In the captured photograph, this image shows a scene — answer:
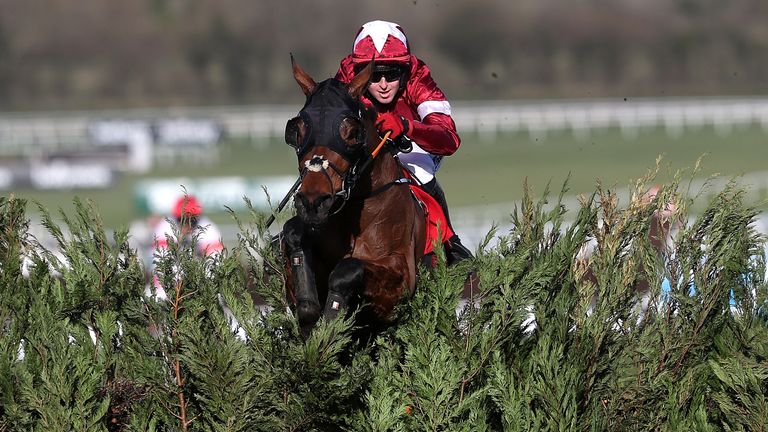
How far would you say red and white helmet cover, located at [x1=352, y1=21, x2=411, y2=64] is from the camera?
4430 mm

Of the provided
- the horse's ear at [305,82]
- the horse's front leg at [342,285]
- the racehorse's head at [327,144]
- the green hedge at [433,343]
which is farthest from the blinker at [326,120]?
the green hedge at [433,343]

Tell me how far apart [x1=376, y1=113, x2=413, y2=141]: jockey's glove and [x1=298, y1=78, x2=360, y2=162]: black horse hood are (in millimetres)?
269

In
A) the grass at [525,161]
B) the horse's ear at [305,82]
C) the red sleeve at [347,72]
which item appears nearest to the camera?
the horse's ear at [305,82]

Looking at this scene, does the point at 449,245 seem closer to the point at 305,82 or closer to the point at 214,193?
the point at 305,82

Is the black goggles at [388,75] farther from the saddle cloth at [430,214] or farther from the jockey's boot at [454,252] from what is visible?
the jockey's boot at [454,252]

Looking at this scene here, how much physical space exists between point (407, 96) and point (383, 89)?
0.20m

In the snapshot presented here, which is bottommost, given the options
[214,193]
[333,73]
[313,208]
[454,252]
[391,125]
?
[313,208]

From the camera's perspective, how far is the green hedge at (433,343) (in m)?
3.52

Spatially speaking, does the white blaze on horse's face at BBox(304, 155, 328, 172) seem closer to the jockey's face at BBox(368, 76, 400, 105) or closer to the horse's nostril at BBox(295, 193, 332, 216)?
the horse's nostril at BBox(295, 193, 332, 216)

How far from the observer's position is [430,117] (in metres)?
4.51

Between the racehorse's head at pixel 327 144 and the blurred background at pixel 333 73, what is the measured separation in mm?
13498

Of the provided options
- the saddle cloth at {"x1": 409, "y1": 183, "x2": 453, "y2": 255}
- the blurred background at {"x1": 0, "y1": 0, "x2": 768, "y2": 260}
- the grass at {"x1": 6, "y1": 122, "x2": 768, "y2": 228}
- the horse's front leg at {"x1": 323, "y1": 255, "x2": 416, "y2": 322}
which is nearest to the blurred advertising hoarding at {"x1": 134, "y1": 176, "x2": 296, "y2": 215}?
the blurred background at {"x1": 0, "y1": 0, "x2": 768, "y2": 260}

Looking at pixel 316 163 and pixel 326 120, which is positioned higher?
pixel 326 120

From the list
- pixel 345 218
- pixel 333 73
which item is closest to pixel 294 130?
pixel 345 218
